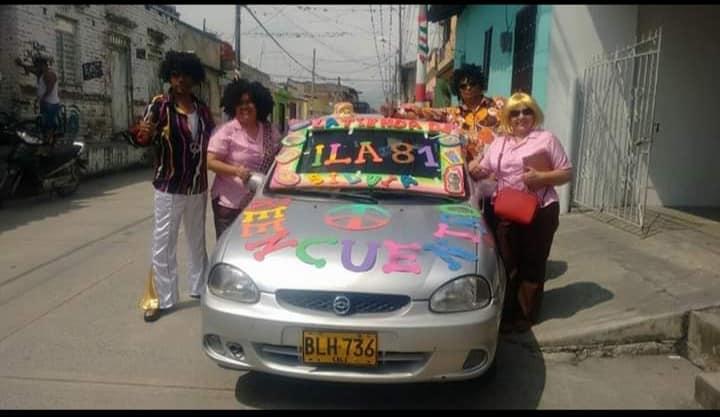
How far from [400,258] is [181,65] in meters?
2.28

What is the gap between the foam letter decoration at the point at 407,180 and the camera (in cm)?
389

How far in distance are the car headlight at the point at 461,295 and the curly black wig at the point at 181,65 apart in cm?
250

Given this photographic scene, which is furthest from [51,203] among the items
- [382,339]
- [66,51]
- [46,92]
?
[382,339]

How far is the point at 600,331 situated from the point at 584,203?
3475mm

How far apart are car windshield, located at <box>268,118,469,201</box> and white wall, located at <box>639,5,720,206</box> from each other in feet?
12.7

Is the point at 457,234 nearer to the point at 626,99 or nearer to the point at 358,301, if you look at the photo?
the point at 358,301

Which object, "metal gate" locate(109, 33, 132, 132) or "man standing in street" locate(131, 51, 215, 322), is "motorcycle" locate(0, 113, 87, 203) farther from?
"man standing in street" locate(131, 51, 215, 322)

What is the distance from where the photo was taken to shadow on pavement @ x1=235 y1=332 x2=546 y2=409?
3254 millimetres

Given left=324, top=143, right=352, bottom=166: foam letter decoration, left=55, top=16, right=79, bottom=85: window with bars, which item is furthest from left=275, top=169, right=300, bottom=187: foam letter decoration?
left=55, top=16, right=79, bottom=85: window with bars

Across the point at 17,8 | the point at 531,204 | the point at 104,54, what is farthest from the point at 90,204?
the point at 531,204

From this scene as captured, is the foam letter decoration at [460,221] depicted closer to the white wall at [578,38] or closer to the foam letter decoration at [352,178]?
the foam letter decoration at [352,178]

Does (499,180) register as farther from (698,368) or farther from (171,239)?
(171,239)

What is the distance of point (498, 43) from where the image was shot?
1039 centimetres

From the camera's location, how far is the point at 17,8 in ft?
36.6
